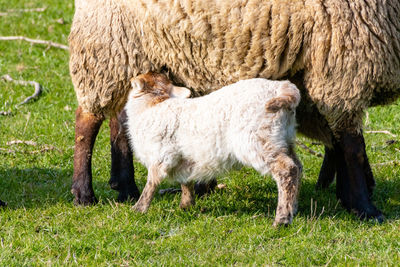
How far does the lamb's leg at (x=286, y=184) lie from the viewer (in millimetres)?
5336

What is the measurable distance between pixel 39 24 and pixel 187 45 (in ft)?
20.8

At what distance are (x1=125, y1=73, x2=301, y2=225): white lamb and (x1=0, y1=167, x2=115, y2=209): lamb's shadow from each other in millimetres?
1018

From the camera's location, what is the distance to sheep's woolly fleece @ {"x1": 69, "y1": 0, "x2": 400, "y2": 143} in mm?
5711

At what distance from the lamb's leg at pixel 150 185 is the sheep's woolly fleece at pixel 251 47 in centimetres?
87

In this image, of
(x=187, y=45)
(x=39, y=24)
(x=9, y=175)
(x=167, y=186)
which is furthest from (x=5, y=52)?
(x=187, y=45)

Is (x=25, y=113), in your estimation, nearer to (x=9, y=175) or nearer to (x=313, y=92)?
(x=9, y=175)

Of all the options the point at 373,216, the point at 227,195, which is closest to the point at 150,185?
the point at 227,195

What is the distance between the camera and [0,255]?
16.4 ft

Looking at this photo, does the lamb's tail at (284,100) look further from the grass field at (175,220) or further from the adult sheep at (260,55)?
the grass field at (175,220)

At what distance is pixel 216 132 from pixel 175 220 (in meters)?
0.78

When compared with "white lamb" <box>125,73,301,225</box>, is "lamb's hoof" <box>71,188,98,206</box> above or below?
below

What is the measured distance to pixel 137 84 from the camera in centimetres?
596

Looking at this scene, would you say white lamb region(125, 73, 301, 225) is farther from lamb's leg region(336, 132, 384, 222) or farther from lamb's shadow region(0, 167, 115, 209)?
lamb's shadow region(0, 167, 115, 209)

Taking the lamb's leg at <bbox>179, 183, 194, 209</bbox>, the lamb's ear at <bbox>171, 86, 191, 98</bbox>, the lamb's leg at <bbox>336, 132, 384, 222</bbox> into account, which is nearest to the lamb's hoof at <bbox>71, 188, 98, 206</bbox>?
the lamb's leg at <bbox>179, 183, 194, 209</bbox>
